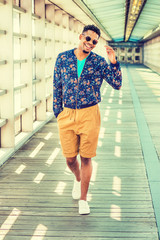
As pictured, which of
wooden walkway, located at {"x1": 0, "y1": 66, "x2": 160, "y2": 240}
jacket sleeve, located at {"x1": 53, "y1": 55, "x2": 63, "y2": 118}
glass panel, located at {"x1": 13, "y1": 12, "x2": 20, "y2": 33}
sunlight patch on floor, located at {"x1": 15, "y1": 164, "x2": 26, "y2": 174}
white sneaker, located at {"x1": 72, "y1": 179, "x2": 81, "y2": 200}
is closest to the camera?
wooden walkway, located at {"x1": 0, "y1": 66, "x2": 160, "y2": 240}

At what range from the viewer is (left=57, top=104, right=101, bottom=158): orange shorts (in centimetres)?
341

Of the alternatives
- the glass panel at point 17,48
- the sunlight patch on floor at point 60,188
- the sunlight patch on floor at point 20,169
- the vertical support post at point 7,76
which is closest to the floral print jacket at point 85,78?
the sunlight patch on floor at point 60,188

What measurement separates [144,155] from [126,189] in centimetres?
154

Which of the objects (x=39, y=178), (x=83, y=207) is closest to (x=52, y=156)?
(x=39, y=178)

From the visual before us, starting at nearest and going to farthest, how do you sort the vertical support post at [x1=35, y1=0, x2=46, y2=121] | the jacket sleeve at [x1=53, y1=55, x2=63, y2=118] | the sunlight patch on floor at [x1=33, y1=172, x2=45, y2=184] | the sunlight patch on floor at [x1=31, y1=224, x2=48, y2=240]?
the sunlight patch on floor at [x1=31, y1=224, x2=48, y2=240], the jacket sleeve at [x1=53, y1=55, x2=63, y2=118], the sunlight patch on floor at [x1=33, y1=172, x2=45, y2=184], the vertical support post at [x1=35, y1=0, x2=46, y2=121]

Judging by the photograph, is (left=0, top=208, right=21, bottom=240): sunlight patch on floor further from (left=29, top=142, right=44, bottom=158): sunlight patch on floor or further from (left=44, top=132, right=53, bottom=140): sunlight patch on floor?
(left=44, top=132, right=53, bottom=140): sunlight patch on floor

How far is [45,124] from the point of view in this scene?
8.57 m

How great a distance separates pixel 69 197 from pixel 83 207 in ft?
1.56

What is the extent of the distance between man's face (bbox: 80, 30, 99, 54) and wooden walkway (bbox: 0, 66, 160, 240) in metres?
1.42

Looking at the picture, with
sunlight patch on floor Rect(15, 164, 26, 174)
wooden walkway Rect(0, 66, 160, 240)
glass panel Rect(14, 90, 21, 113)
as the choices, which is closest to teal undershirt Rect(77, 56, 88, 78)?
wooden walkway Rect(0, 66, 160, 240)

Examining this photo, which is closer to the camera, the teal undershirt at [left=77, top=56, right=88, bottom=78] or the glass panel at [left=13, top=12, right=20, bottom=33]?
the teal undershirt at [left=77, top=56, right=88, bottom=78]

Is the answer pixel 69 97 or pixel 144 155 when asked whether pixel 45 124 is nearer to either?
pixel 144 155

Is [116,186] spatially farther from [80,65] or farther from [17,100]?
[17,100]

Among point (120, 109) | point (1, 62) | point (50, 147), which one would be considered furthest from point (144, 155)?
point (120, 109)
